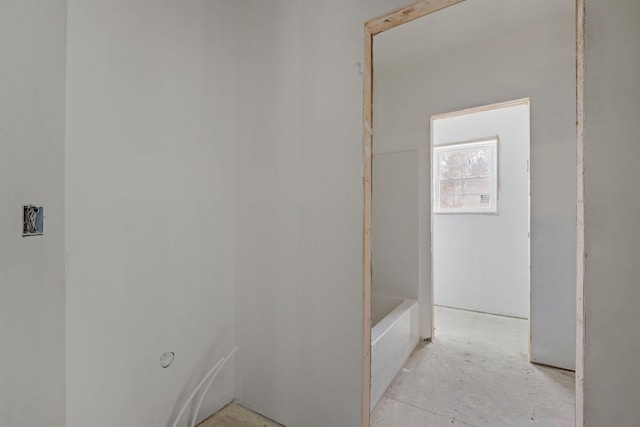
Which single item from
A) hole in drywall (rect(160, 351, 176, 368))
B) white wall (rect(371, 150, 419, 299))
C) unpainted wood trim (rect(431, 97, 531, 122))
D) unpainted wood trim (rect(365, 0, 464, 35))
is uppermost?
unpainted wood trim (rect(431, 97, 531, 122))

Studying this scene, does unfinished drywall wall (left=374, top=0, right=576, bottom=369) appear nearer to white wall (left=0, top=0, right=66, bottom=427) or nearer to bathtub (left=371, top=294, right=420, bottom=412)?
bathtub (left=371, top=294, right=420, bottom=412)

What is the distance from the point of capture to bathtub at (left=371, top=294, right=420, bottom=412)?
170 cm

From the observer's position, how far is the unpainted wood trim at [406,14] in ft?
3.60

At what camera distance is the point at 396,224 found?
9.23ft

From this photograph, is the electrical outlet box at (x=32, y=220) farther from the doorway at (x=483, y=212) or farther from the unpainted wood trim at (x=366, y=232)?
the doorway at (x=483, y=212)

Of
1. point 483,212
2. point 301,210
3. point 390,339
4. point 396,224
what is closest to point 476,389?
point 390,339

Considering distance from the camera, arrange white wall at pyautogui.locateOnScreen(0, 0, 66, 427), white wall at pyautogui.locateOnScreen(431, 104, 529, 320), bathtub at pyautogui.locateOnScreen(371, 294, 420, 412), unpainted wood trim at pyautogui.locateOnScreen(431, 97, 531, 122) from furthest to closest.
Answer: white wall at pyautogui.locateOnScreen(431, 104, 529, 320) → unpainted wood trim at pyautogui.locateOnScreen(431, 97, 531, 122) → bathtub at pyautogui.locateOnScreen(371, 294, 420, 412) → white wall at pyautogui.locateOnScreen(0, 0, 66, 427)

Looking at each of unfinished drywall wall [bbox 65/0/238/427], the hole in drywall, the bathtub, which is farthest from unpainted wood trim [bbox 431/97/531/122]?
the hole in drywall

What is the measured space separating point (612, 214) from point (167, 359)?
6.29 ft

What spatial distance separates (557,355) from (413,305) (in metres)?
1.09

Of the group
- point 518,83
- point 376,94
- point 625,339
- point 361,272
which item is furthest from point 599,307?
point 376,94

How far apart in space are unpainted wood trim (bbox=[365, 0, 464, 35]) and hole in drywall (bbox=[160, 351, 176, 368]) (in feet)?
6.12

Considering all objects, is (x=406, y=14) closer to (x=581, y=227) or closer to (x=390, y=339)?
(x=581, y=227)

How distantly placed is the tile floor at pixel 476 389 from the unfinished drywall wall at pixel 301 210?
1.93 feet
